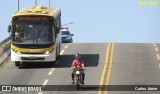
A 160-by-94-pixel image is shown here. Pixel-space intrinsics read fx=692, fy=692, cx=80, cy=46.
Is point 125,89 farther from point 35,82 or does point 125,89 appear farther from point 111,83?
point 35,82

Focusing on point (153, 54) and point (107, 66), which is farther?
point (153, 54)

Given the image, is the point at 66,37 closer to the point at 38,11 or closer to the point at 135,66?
the point at 135,66

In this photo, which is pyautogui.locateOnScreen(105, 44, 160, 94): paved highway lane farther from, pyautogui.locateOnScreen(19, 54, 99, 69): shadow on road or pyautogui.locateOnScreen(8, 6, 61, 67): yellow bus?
pyautogui.locateOnScreen(8, 6, 61, 67): yellow bus

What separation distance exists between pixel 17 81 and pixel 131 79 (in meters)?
6.23

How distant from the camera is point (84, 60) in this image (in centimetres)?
4497

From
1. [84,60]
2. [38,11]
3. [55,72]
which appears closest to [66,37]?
[84,60]

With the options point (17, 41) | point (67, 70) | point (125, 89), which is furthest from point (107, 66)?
point (125, 89)

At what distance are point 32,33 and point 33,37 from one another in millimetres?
246

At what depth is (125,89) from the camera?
1357 inches

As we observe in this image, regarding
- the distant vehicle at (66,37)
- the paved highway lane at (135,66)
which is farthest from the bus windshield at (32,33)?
the distant vehicle at (66,37)

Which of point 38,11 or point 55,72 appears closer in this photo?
point 55,72

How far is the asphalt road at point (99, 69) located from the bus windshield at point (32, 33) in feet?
5.71

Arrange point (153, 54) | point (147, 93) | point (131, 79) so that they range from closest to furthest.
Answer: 1. point (147, 93)
2. point (131, 79)
3. point (153, 54)

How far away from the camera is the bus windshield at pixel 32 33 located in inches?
1618
